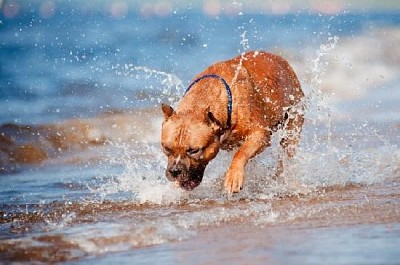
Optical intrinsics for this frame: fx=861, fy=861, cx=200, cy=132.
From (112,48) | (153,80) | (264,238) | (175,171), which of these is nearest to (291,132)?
(175,171)

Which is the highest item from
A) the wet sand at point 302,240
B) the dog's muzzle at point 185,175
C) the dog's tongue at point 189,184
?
the dog's muzzle at point 185,175

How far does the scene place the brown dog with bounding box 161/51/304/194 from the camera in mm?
6418

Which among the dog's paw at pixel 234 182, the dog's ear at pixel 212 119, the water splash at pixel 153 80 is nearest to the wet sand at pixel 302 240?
the dog's paw at pixel 234 182

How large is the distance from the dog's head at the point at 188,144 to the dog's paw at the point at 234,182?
22cm

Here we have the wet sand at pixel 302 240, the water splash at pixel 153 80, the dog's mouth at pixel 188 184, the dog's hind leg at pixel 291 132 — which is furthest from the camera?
the water splash at pixel 153 80

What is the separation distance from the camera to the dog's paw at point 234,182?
6465mm

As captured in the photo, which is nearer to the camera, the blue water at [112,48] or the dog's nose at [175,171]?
the dog's nose at [175,171]

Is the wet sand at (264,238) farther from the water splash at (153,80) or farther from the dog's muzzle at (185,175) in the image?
the water splash at (153,80)

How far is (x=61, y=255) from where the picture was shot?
4.65 metres

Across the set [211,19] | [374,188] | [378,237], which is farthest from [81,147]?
[211,19]

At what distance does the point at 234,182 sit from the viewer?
6.48 meters

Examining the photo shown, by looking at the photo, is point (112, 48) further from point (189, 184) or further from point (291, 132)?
point (189, 184)

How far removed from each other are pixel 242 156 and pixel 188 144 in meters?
0.49

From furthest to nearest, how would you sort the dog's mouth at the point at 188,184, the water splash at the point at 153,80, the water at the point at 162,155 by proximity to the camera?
1. the water splash at the point at 153,80
2. the dog's mouth at the point at 188,184
3. the water at the point at 162,155
